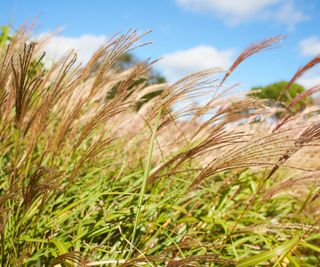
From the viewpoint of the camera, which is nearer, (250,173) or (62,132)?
(62,132)

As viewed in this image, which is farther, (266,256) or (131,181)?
(131,181)

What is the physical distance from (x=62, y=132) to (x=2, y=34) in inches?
113

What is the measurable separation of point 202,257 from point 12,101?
1294mm

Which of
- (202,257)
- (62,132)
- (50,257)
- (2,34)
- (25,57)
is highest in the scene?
(2,34)

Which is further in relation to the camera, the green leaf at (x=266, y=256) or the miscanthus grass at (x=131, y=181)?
the green leaf at (x=266, y=256)

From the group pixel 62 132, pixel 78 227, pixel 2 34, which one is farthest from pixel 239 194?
pixel 2 34

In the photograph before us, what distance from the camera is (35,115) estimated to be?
1420mm

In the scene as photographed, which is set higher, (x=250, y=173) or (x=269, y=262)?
(x=250, y=173)

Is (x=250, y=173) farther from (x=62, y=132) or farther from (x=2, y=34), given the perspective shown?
(x=2, y=34)

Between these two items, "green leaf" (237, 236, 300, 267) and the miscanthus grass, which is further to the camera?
"green leaf" (237, 236, 300, 267)

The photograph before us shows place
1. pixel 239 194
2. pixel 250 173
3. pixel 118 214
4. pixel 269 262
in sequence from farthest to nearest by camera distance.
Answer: pixel 250 173
pixel 239 194
pixel 269 262
pixel 118 214

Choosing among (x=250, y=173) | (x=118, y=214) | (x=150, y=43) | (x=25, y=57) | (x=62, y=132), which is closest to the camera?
(x=25, y=57)

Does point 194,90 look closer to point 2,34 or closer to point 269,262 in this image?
point 269,262

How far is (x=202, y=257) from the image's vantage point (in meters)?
0.94
